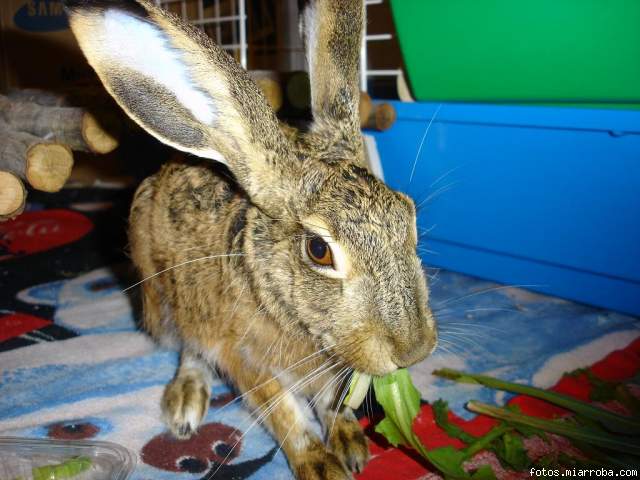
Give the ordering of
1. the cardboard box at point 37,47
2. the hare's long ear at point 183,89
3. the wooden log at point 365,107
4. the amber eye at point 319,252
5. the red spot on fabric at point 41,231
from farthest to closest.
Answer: the cardboard box at point 37,47
the red spot on fabric at point 41,231
the wooden log at point 365,107
the amber eye at point 319,252
the hare's long ear at point 183,89

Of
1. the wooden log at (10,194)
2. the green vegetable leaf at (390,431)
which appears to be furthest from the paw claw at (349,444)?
the wooden log at (10,194)

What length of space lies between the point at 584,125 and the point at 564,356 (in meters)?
0.97

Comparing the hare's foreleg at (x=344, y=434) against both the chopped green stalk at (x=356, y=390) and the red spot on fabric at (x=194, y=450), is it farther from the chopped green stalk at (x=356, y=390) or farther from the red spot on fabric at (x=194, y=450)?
the red spot on fabric at (x=194, y=450)

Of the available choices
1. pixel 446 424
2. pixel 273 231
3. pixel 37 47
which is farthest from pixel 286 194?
A: pixel 37 47

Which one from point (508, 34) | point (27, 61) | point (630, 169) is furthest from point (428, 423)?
point (27, 61)

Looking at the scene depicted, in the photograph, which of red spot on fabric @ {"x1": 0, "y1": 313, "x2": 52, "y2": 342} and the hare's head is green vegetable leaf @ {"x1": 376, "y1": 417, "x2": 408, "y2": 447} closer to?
the hare's head

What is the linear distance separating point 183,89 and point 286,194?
38cm

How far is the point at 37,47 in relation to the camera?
4688 millimetres

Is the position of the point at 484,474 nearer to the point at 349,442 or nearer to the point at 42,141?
the point at 349,442

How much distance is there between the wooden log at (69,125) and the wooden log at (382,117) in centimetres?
132

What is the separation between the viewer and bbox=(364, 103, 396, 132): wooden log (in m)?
2.99

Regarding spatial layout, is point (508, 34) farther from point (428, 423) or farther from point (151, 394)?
point (151, 394)

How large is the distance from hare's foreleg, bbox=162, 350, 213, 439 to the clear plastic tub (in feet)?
0.89

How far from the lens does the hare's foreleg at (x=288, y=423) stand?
1711 millimetres
